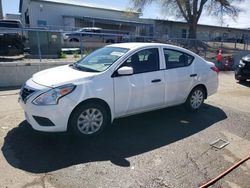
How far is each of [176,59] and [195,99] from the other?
116 cm

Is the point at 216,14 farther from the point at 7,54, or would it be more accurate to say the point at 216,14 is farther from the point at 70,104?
the point at 70,104

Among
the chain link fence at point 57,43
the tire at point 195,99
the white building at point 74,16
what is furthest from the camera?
the white building at point 74,16

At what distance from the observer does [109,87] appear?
4.42 meters

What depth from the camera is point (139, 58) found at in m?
A: 4.96

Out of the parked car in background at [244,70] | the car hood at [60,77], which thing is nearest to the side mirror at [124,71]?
the car hood at [60,77]

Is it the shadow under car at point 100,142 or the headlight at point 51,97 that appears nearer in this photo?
the shadow under car at point 100,142

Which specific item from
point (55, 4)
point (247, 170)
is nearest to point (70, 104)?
point (247, 170)

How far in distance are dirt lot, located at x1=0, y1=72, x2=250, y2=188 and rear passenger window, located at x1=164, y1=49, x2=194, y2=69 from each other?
117 centimetres

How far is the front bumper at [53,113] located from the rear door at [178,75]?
2.19 metres

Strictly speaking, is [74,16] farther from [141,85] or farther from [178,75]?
[141,85]

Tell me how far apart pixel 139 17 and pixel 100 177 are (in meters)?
35.6

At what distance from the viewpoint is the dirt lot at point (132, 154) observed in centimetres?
334

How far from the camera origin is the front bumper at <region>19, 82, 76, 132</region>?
13.0 ft

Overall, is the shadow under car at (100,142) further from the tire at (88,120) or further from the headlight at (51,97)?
the headlight at (51,97)
